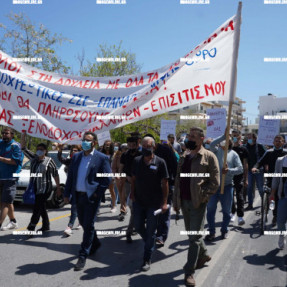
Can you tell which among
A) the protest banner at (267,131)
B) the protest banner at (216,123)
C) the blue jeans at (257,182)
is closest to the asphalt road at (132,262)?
the blue jeans at (257,182)

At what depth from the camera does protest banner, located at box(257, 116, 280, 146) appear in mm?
9909

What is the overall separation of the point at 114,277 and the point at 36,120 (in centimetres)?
292

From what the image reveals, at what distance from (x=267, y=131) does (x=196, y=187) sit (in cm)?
620

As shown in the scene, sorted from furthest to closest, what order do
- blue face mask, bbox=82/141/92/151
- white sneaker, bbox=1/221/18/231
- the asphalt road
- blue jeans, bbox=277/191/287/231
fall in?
white sneaker, bbox=1/221/18/231 → blue jeans, bbox=277/191/287/231 → blue face mask, bbox=82/141/92/151 → the asphalt road

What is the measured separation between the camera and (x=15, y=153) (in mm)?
6773

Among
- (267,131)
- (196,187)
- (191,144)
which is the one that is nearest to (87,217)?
(196,187)

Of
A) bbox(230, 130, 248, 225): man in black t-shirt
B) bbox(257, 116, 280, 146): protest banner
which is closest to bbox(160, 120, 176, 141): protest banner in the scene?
bbox(257, 116, 280, 146): protest banner

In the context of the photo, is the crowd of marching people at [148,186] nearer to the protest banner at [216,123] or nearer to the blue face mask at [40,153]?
the blue face mask at [40,153]

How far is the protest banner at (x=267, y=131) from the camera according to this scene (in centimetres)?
991

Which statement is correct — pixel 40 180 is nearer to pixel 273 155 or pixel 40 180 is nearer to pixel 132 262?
pixel 132 262

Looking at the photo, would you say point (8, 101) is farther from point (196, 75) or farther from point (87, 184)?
point (196, 75)

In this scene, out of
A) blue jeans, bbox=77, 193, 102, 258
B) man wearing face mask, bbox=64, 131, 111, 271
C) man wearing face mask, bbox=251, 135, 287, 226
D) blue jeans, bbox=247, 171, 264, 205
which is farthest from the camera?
blue jeans, bbox=247, 171, 264, 205

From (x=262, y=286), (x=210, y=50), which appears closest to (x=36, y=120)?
(x=210, y=50)

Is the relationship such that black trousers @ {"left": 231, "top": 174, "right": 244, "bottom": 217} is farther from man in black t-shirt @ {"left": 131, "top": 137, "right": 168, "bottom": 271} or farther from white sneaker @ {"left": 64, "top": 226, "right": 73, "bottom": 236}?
white sneaker @ {"left": 64, "top": 226, "right": 73, "bottom": 236}
